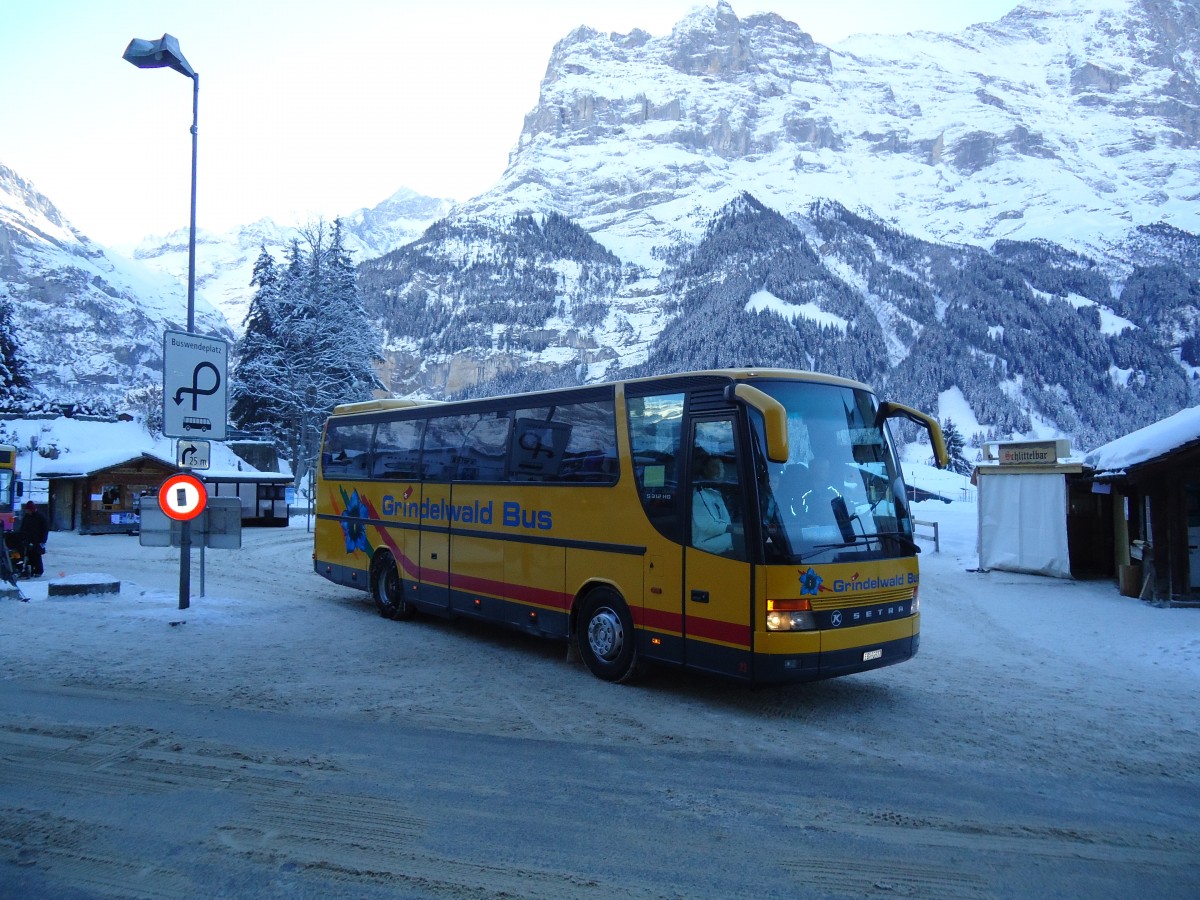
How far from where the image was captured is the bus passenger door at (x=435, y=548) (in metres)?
10.9

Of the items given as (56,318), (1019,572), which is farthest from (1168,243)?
(56,318)

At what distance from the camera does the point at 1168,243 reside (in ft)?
572

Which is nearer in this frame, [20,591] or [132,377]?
[20,591]

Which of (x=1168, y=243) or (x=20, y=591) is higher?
(x=1168, y=243)

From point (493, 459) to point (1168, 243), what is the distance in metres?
206

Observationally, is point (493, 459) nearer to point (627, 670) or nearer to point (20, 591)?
point (627, 670)

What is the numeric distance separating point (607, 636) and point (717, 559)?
5.74 feet

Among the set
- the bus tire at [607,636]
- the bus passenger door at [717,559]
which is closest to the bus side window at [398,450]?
the bus tire at [607,636]

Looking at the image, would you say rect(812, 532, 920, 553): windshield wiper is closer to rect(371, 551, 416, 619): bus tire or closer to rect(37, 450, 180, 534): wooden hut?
rect(371, 551, 416, 619): bus tire

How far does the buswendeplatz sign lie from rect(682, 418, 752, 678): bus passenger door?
284 inches

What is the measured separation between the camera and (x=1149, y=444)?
14.1m

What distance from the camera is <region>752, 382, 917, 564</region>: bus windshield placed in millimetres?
7000

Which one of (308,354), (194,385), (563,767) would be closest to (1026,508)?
(563,767)

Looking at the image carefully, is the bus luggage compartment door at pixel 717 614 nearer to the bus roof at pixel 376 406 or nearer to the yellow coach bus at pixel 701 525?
the yellow coach bus at pixel 701 525
